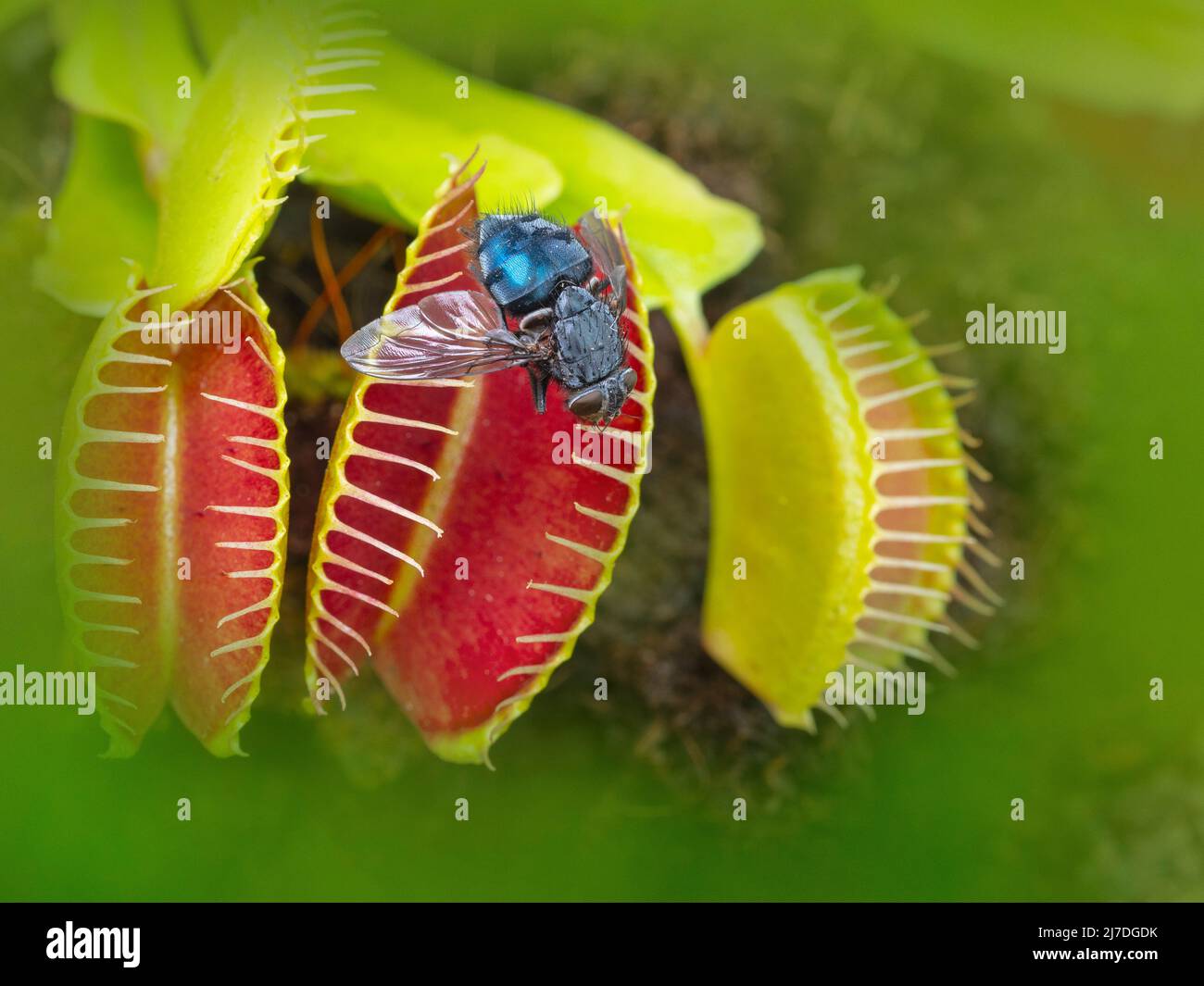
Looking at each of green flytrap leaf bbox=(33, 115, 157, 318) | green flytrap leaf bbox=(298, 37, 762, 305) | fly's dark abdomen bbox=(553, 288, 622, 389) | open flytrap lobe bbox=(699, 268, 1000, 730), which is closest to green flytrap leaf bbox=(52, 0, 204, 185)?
green flytrap leaf bbox=(33, 115, 157, 318)

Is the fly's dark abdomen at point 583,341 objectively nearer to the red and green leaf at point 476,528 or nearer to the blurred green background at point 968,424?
the red and green leaf at point 476,528

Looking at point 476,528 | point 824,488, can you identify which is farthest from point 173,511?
point 824,488

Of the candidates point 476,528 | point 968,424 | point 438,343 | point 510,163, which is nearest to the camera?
point 438,343

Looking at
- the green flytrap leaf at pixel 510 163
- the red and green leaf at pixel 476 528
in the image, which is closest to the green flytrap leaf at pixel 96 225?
the green flytrap leaf at pixel 510 163

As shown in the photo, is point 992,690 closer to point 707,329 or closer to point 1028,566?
point 1028,566

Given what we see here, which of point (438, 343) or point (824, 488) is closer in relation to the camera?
point (438, 343)

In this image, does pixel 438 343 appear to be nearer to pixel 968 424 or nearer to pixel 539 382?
pixel 539 382
